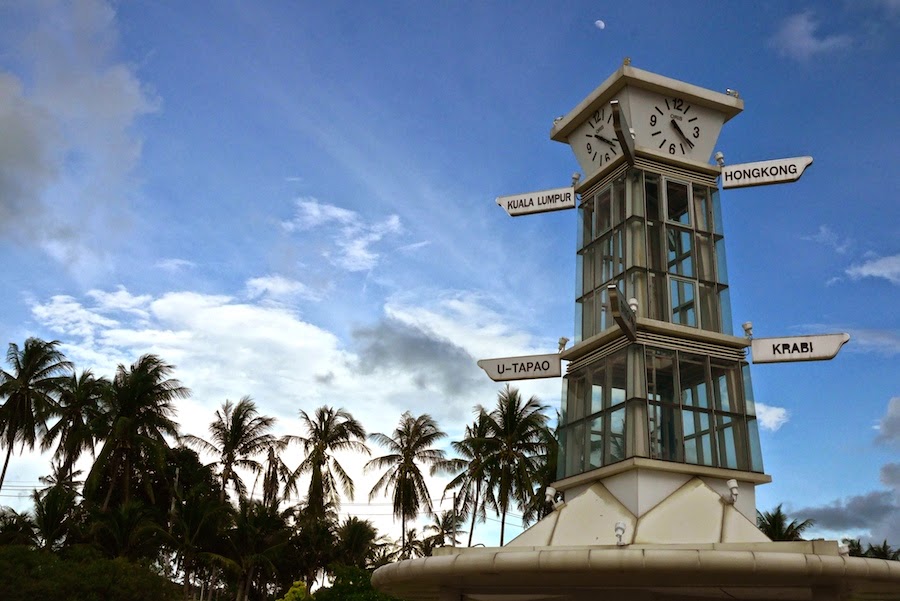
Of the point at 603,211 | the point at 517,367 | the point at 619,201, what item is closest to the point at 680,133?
the point at 619,201

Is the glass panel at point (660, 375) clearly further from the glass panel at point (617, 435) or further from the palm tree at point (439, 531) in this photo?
the palm tree at point (439, 531)

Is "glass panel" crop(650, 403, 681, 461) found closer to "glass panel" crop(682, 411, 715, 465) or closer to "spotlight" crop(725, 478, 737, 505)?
"glass panel" crop(682, 411, 715, 465)

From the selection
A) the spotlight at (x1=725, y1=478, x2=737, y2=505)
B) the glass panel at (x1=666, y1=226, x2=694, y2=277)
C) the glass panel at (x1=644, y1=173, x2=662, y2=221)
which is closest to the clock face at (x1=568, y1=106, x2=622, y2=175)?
the glass panel at (x1=644, y1=173, x2=662, y2=221)

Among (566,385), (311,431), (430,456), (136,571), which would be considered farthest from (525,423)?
(566,385)

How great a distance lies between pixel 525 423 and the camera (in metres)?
44.4

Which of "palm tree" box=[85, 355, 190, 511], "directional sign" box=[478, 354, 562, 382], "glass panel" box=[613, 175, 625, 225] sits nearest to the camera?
"directional sign" box=[478, 354, 562, 382]

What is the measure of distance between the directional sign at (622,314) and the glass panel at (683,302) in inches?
51.5

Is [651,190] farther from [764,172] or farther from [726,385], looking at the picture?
[726,385]

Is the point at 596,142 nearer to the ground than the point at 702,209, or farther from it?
farther from it

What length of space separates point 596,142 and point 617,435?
18.8ft

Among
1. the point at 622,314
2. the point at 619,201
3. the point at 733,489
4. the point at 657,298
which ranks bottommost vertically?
the point at 733,489

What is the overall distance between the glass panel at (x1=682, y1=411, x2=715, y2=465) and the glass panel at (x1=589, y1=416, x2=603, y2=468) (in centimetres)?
136

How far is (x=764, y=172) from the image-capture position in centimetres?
1605

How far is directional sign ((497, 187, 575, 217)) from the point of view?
17.6 m
